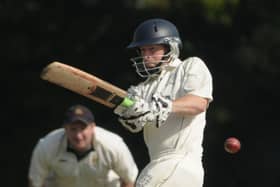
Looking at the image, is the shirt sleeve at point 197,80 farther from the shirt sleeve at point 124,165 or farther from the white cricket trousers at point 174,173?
the shirt sleeve at point 124,165

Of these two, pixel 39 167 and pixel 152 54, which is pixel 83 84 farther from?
pixel 39 167

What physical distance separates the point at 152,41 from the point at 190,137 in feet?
1.83

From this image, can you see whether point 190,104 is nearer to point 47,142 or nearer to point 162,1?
point 47,142

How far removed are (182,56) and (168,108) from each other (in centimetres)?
717

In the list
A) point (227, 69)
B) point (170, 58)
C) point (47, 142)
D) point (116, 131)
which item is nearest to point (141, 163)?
point (116, 131)

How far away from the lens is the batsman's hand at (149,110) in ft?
22.1

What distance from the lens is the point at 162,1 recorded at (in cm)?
1389

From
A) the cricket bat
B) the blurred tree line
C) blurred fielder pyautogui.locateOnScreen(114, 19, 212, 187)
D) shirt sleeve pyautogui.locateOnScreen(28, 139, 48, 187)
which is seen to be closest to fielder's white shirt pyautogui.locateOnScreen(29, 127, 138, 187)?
shirt sleeve pyautogui.locateOnScreen(28, 139, 48, 187)

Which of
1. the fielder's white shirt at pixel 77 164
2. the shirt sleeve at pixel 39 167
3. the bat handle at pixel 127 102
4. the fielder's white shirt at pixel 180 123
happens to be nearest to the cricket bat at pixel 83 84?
the bat handle at pixel 127 102

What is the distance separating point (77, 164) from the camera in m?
9.82

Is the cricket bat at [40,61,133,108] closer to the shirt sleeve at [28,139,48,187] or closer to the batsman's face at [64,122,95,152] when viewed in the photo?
the batsman's face at [64,122,95,152]

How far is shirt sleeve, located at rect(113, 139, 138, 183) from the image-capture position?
31.4 ft

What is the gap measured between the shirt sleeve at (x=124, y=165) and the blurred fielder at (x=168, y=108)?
249 cm

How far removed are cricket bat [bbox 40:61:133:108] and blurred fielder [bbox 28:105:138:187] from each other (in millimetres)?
2670
